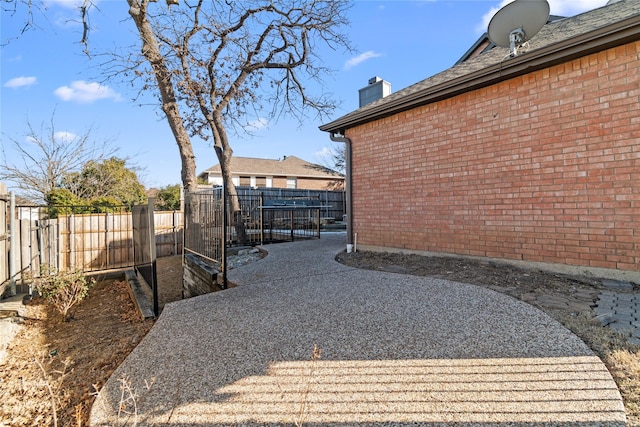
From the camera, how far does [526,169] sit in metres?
5.24

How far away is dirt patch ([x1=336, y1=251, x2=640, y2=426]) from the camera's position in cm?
212

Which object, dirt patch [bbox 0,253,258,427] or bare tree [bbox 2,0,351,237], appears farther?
bare tree [bbox 2,0,351,237]

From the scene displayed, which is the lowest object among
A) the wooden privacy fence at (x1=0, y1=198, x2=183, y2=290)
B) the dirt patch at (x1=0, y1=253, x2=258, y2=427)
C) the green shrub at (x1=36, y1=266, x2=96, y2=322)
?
the dirt patch at (x1=0, y1=253, x2=258, y2=427)

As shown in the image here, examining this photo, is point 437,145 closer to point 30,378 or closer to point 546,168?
point 546,168

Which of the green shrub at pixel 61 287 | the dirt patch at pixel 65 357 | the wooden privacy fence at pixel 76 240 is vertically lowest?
the dirt patch at pixel 65 357

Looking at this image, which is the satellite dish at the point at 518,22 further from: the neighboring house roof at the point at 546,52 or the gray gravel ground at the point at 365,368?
the gray gravel ground at the point at 365,368

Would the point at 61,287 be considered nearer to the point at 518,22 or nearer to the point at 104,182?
the point at 518,22

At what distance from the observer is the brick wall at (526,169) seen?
435 centimetres

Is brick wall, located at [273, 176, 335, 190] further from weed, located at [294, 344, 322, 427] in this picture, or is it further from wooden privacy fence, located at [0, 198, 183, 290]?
weed, located at [294, 344, 322, 427]

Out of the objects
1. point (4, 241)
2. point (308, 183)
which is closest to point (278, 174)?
point (308, 183)

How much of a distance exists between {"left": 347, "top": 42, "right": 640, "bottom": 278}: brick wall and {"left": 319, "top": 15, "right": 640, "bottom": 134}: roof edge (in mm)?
153

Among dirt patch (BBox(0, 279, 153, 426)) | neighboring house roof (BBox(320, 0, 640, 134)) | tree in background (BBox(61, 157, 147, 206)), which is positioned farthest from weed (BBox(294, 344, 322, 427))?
tree in background (BBox(61, 157, 147, 206))

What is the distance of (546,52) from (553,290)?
139 inches

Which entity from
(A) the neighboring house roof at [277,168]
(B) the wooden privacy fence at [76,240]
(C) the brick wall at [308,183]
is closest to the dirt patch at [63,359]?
(B) the wooden privacy fence at [76,240]
